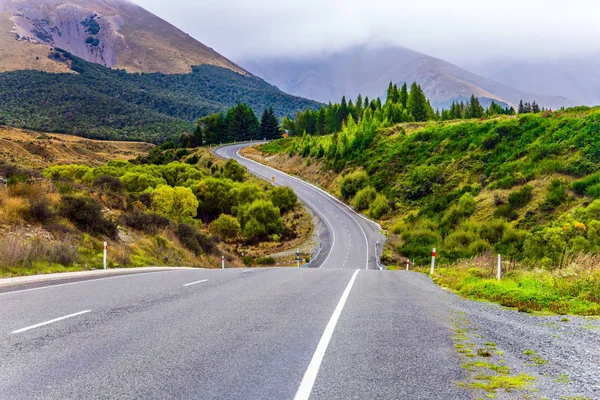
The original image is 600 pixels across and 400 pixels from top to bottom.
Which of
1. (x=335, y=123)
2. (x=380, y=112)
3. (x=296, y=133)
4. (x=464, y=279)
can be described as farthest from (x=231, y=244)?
(x=296, y=133)

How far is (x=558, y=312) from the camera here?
913 cm

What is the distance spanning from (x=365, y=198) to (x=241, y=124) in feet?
280

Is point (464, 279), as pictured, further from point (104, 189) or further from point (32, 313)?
point (104, 189)

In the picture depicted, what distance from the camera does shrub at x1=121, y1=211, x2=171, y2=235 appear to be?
24.3 meters

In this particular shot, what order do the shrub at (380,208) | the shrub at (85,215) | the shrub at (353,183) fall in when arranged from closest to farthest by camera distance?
the shrub at (85,215)
the shrub at (380,208)
the shrub at (353,183)

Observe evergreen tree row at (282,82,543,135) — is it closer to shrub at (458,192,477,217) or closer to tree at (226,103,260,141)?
tree at (226,103,260,141)

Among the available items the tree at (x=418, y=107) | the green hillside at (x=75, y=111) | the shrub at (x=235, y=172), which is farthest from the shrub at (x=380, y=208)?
the green hillside at (x=75, y=111)

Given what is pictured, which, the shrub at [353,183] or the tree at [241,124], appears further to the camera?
the tree at [241,124]

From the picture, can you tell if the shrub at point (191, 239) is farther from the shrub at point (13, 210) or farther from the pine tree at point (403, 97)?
the pine tree at point (403, 97)

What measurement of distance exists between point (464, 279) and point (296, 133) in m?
134

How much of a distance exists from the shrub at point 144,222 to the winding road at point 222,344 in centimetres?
1339

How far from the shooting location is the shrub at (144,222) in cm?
2434

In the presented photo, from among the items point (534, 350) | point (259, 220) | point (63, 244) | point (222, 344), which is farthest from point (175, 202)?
point (534, 350)

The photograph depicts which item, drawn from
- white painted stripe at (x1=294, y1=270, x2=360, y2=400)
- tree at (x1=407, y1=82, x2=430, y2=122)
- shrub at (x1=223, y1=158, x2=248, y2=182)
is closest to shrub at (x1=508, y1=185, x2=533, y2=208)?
white painted stripe at (x1=294, y1=270, x2=360, y2=400)
